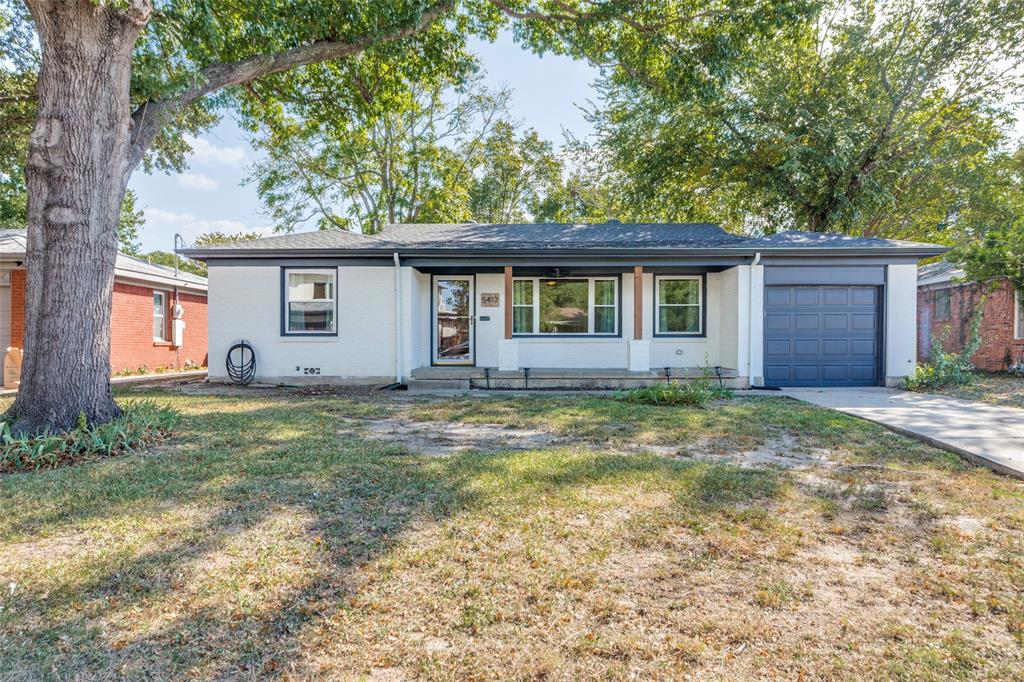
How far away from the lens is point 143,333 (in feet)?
44.8

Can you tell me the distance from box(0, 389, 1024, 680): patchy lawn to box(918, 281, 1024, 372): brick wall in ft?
40.8

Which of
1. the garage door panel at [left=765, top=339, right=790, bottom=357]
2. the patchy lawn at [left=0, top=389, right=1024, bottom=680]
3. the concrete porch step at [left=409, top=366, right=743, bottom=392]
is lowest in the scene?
the patchy lawn at [left=0, top=389, right=1024, bottom=680]

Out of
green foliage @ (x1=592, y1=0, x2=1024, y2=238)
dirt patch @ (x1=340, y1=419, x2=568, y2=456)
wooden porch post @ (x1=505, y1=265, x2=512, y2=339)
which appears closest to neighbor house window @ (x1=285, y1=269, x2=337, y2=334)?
wooden porch post @ (x1=505, y1=265, x2=512, y2=339)

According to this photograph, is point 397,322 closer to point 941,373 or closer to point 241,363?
point 241,363

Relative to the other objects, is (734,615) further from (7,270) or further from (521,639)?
(7,270)

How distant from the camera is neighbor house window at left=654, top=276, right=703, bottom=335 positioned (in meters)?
11.3

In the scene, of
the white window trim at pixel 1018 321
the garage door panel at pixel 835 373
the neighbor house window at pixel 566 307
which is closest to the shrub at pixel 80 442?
the neighbor house window at pixel 566 307

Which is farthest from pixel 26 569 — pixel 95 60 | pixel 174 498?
pixel 95 60

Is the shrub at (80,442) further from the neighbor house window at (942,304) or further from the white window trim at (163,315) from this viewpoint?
the neighbor house window at (942,304)

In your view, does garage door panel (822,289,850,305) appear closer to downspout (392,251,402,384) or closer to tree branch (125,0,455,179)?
downspout (392,251,402,384)

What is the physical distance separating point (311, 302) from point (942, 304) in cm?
1879

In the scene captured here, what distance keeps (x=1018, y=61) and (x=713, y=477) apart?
16.1 metres

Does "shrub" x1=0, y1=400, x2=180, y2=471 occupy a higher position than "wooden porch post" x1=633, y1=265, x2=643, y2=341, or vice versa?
"wooden porch post" x1=633, y1=265, x2=643, y2=341

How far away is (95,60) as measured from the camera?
5102mm
